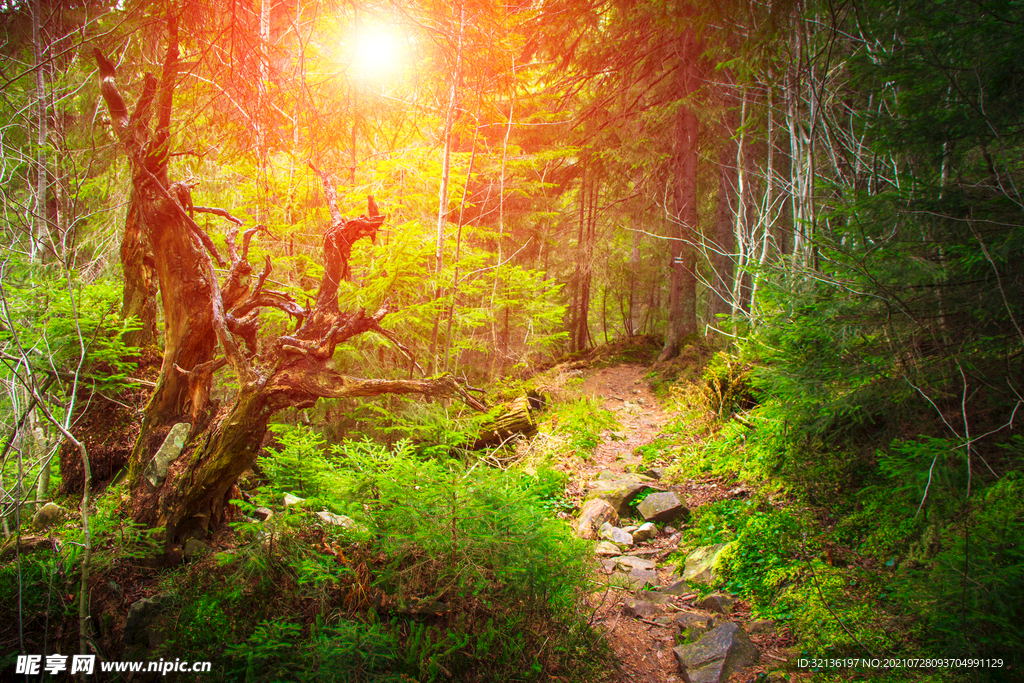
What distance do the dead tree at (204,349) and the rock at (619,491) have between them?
82.3 inches

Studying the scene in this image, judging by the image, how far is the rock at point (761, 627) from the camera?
332 centimetres

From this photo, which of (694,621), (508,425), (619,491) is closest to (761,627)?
(694,621)

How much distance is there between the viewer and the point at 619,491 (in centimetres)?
533

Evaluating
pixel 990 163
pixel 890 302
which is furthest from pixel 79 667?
pixel 990 163

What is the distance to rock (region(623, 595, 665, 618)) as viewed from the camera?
3623 millimetres

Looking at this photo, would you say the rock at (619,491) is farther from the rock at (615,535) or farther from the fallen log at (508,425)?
the fallen log at (508,425)

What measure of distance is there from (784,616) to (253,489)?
181 inches

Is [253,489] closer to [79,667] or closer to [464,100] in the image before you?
[79,667]

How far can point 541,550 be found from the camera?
2.93 metres

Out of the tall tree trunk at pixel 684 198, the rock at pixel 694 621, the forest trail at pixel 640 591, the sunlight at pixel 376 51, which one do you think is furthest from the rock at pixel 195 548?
the tall tree trunk at pixel 684 198

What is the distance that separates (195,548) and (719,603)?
411 centimetres

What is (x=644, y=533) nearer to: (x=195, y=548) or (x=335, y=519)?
(x=335, y=519)

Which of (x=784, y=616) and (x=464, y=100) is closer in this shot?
(x=784, y=616)

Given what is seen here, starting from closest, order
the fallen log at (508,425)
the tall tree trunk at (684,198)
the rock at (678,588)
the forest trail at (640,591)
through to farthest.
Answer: the forest trail at (640,591) < the rock at (678,588) < the fallen log at (508,425) < the tall tree trunk at (684,198)
